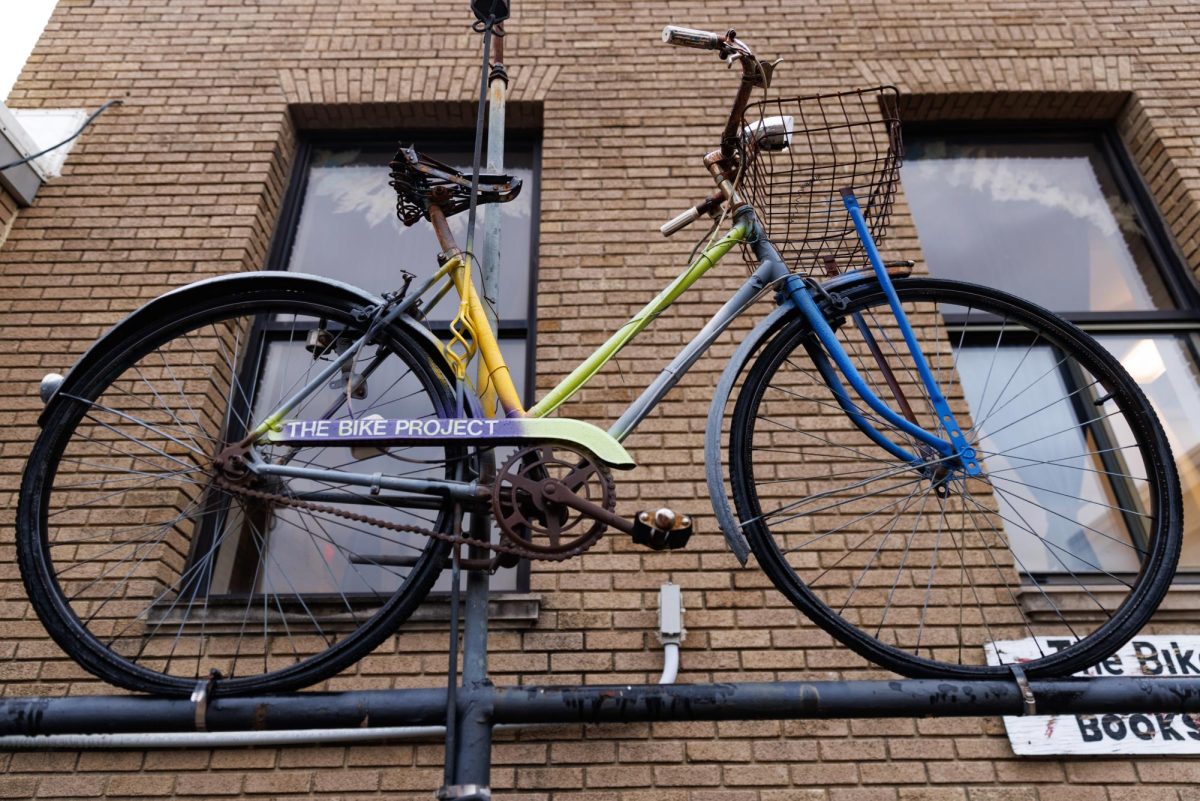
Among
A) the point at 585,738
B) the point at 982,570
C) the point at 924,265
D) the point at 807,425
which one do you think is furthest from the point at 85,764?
the point at 924,265

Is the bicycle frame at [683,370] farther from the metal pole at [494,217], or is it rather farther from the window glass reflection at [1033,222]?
the window glass reflection at [1033,222]

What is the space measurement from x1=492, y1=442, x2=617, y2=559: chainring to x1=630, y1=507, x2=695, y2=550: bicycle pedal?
9cm

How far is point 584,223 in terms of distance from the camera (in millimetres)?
3998

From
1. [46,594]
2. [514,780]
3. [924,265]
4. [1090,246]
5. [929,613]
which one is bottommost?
[514,780]

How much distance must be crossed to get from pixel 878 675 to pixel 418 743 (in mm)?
1661

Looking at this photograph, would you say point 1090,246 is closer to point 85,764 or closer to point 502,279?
point 502,279

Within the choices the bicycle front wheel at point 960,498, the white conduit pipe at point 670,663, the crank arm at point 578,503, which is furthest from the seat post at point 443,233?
the white conduit pipe at point 670,663

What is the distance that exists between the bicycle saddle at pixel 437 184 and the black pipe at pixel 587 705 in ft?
4.64

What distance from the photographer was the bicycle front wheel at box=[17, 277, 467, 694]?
2.09 m

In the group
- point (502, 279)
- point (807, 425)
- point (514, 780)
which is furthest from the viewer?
point (502, 279)

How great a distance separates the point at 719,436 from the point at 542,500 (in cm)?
48

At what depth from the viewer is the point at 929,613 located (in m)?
3.13

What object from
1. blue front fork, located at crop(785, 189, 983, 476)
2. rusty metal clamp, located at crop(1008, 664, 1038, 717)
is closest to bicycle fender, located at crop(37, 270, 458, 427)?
blue front fork, located at crop(785, 189, 983, 476)

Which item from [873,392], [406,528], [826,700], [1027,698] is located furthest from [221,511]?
[1027,698]
